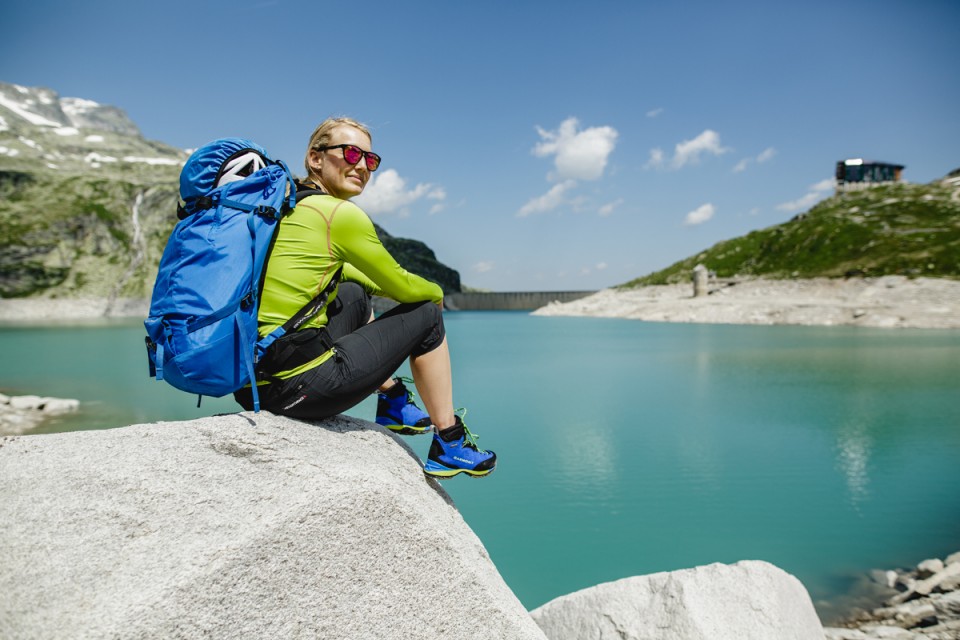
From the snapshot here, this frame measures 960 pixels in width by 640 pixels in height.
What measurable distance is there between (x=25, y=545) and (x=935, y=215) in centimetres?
8881

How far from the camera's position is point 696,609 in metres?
4.16

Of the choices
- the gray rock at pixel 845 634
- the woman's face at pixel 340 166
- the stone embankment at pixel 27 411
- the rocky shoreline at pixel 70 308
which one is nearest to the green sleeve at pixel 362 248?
the woman's face at pixel 340 166

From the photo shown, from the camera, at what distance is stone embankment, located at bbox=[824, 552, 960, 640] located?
5402mm

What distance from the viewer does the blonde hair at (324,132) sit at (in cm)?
355

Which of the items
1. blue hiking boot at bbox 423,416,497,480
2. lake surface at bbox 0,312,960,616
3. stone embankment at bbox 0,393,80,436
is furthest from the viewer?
stone embankment at bbox 0,393,80,436

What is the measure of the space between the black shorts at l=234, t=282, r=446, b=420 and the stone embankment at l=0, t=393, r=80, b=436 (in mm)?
14742

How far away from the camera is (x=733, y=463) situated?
1261 cm

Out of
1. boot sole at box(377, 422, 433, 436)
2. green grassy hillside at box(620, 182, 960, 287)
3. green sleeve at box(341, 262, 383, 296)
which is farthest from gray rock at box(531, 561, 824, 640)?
green grassy hillside at box(620, 182, 960, 287)

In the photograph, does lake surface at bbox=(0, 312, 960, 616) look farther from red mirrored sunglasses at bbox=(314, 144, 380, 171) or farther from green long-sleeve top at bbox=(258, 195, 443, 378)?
red mirrored sunglasses at bbox=(314, 144, 380, 171)

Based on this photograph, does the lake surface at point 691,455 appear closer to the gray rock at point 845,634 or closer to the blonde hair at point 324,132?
the gray rock at point 845,634

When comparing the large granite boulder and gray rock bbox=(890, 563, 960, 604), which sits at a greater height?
the large granite boulder

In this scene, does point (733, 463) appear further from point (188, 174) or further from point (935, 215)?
point (935, 215)

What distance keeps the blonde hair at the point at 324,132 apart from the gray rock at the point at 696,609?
3.73 metres

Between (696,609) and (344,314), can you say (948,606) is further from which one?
(344,314)
